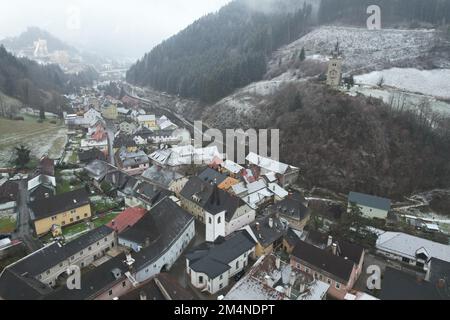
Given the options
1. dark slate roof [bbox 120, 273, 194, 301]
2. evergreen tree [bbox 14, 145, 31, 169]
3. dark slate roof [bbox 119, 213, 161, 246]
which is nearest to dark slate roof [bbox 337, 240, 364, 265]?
dark slate roof [bbox 120, 273, 194, 301]

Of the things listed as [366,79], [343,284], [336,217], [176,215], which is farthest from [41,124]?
[366,79]

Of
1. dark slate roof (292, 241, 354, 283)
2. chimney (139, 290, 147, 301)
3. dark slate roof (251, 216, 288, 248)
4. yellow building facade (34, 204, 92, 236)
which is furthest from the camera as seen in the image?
yellow building facade (34, 204, 92, 236)

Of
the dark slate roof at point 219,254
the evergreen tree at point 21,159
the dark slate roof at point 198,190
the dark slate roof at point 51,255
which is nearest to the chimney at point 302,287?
the dark slate roof at point 219,254

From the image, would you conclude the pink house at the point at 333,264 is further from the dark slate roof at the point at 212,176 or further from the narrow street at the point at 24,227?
the narrow street at the point at 24,227

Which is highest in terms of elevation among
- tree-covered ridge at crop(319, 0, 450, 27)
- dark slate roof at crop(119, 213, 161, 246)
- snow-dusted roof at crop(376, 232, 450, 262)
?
tree-covered ridge at crop(319, 0, 450, 27)

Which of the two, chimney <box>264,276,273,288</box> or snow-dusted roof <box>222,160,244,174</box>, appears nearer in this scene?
chimney <box>264,276,273,288</box>

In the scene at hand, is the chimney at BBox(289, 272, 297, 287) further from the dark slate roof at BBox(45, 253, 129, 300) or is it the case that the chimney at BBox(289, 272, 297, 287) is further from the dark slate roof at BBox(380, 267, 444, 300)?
the dark slate roof at BBox(45, 253, 129, 300)

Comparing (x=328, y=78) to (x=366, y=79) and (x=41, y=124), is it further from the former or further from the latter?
(x=41, y=124)
